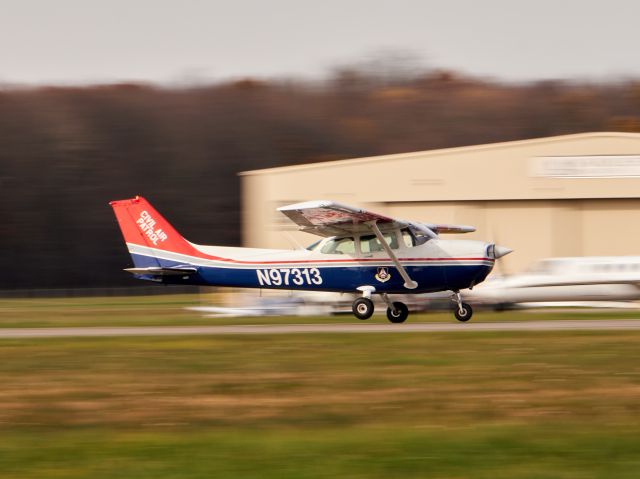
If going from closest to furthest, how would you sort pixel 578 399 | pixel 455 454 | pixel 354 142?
1. pixel 455 454
2. pixel 578 399
3. pixel 354 142

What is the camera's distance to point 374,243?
847 inches

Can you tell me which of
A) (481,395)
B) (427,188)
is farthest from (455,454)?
(427,188)

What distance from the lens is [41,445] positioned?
30.2ft

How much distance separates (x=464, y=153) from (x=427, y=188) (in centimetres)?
158

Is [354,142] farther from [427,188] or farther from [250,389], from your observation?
[250,389]

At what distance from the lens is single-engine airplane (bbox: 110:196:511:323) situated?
69.0ft

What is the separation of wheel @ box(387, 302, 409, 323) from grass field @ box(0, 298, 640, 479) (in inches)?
212

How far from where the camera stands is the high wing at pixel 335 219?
63.9 feet

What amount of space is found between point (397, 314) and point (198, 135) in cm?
4834

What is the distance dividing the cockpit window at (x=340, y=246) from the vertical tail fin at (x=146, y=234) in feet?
10.2

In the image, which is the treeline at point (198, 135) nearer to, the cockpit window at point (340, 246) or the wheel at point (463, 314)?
the cockpit window at point (340, 246)

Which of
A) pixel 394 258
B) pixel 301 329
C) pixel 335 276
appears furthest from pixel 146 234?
pixel 394 258

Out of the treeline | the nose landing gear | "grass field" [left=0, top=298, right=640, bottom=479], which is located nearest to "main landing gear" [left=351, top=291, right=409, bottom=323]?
the nose landing gear

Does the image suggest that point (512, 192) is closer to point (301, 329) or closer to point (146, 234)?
point (146, 234)
